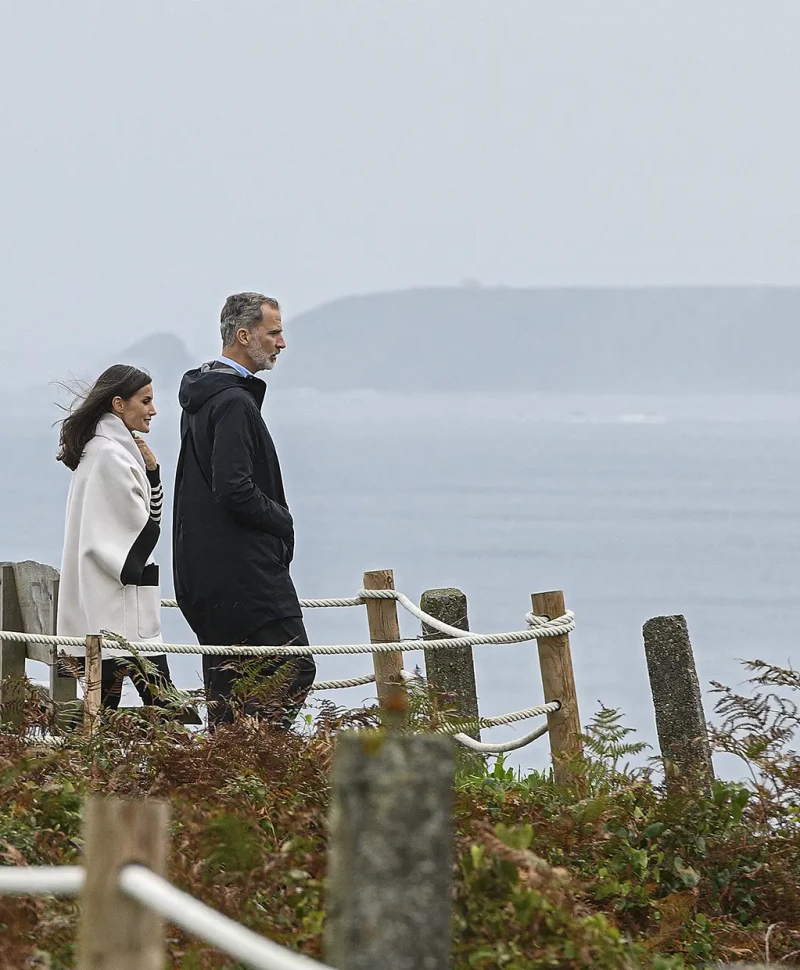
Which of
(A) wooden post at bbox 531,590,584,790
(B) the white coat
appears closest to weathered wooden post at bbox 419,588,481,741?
(A) wooden post at bbox 531,590,584,790

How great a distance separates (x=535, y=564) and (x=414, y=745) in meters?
84.4

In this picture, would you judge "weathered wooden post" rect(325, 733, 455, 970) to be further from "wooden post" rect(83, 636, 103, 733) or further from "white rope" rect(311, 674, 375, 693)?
"white rope" rect(311, 674, 375, 693)

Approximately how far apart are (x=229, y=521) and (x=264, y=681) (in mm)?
1282

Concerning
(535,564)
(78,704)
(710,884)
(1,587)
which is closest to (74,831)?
(78,704)

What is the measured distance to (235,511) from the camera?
23.4 feet

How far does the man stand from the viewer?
7.09 metres

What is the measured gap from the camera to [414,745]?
2.55m


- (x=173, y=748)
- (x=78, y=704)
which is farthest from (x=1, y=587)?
(x=173, y=748)

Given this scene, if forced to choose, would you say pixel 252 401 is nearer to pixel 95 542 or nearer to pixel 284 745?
pixel 95 542

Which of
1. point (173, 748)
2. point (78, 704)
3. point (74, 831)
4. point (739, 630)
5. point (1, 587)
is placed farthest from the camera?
point (739, 630)

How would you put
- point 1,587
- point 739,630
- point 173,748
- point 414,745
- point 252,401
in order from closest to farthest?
point 414,745 < point 173,748 < point 252,401 < point 1,587 < point 739,630

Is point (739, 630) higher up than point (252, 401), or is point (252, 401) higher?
point (739, 630)

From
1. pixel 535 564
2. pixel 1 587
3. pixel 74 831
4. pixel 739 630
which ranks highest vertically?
pixel 535 564

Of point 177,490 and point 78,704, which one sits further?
point 177,490
